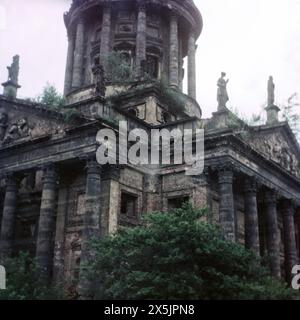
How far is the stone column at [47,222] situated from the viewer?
20922 mm

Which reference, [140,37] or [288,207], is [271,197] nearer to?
[288,207]

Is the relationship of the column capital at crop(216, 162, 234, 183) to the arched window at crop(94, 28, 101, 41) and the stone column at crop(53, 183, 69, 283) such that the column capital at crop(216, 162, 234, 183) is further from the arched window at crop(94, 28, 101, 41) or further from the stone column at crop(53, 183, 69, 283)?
the arched window at crop(94, 28, 101, 41)

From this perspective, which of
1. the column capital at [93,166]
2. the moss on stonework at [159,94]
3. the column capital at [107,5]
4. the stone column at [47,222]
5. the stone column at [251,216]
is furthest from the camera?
the column capital at [107,5]

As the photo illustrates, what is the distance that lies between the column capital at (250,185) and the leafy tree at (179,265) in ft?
28.2

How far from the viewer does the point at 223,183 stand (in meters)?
21.4

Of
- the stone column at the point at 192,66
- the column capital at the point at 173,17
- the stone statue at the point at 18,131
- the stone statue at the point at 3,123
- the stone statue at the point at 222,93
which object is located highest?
the column capital at the point at 173,17

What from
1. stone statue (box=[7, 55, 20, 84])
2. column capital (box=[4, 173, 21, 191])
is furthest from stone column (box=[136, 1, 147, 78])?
column capital (box=[4, 173, 21, 191])

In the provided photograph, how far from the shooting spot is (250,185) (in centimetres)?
2348

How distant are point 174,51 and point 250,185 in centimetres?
1344

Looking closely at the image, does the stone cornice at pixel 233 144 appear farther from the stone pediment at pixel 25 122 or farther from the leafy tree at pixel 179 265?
the leafy tree at pixel 179 265

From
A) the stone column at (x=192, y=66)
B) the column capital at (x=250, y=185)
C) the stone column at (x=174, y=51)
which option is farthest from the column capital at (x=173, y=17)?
the column capital at (x=250, y=185)

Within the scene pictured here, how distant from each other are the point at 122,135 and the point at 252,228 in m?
7.99

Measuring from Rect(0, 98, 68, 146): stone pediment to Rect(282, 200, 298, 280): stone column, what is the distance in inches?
559

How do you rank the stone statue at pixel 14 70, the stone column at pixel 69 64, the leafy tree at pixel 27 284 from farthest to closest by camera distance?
the stone column at pixel 69 64
the stone statue at pixel 14 70
the leafy tree at pixel 27 284
